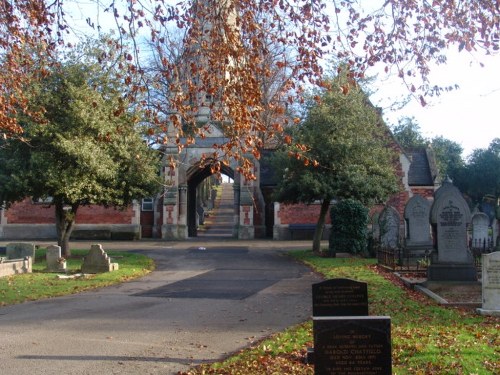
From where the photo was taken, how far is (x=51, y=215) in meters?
37.6

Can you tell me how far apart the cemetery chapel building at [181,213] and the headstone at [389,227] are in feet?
36.5

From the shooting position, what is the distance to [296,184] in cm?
2494

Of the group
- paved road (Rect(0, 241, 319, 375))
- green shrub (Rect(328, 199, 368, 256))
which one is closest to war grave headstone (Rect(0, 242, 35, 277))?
paved road (Rect(0, 241, 319, 375))

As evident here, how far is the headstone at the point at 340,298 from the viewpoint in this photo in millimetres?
7121

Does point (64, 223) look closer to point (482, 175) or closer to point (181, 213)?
point (181, 213)

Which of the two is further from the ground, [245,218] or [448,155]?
[448,155]

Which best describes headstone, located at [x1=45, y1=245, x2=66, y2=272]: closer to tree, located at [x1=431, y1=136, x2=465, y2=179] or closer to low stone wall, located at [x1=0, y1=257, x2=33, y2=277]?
low stone wall, located at [x1=0, y1=257, x2=33, y2=277]

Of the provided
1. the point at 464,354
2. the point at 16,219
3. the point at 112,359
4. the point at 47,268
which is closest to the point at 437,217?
the point at 464,354

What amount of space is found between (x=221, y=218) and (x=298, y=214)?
24158 mm

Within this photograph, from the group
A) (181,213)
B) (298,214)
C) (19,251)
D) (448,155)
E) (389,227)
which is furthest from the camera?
(448,155)

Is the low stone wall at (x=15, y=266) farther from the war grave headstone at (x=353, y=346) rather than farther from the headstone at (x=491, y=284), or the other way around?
the war grave headstone at (x=353, y=346)

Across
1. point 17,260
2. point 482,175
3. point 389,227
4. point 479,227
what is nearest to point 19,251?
point 17,260

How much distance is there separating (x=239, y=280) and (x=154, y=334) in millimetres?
7878

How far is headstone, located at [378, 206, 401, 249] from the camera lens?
80.7 ft
